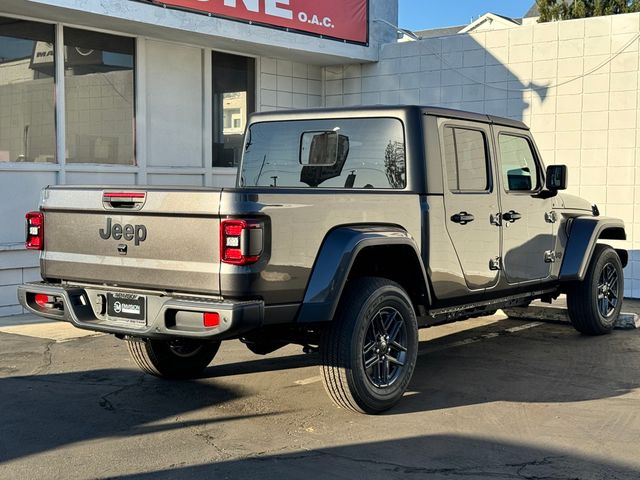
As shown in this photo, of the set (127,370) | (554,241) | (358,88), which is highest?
(358,88)

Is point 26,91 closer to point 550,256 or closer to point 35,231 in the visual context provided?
point 35,231

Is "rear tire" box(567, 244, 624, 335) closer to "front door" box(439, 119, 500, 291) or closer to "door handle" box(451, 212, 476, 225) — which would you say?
"front door" box(439, 119, 500, 291)

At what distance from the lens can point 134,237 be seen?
4.89 metres

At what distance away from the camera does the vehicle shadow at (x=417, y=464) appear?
4.23 meters

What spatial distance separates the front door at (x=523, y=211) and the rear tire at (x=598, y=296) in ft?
2.74

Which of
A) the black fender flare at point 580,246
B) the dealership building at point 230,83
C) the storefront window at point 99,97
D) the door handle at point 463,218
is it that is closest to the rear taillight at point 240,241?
the door handle at point 463,218

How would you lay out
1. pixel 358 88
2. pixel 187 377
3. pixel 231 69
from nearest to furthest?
pixel 187 377 → pixel 231 69 → pixel 358 88

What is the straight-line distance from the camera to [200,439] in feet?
15.8

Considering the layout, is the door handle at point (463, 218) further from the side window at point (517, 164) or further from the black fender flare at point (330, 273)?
the black fender flare at point (330, 273)

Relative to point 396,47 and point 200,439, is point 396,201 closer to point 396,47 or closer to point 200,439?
point 200,439

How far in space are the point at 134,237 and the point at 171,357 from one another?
1538 mm

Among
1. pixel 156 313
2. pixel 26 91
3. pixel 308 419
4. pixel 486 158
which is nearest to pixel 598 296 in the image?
pixel 486 158

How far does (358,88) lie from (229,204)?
30.8ft

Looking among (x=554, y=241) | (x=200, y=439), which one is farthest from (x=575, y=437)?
(x=554, y=241)
